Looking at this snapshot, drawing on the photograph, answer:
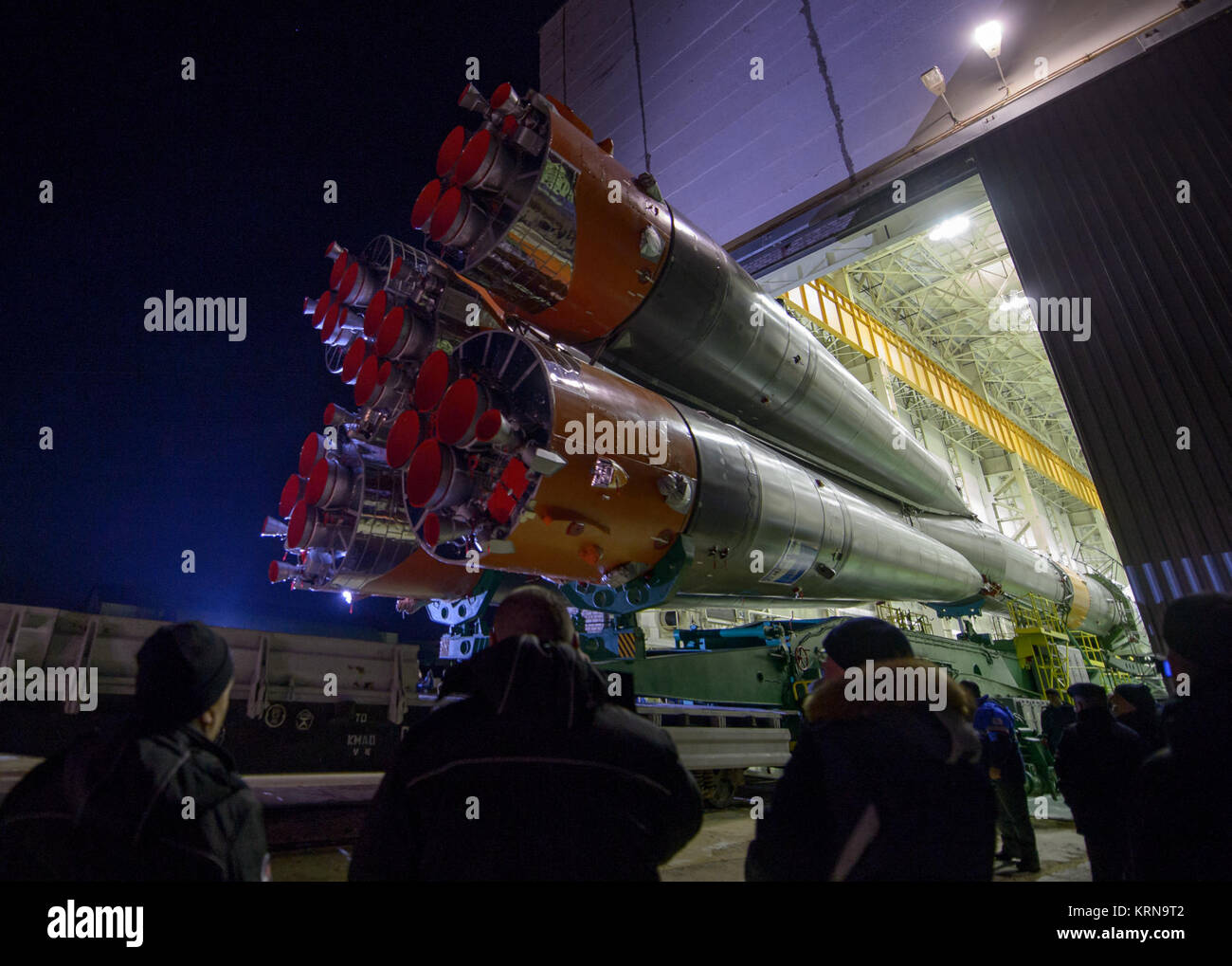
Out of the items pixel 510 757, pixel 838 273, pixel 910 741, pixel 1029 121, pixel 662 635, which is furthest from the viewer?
pixel 838 273

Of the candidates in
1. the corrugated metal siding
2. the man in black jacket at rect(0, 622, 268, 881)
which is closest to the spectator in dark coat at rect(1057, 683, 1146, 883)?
the corrugated metal siding

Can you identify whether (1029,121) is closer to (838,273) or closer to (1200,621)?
(1200,621)

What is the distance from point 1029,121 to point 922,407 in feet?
70.3

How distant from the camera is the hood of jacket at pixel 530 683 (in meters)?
1.54

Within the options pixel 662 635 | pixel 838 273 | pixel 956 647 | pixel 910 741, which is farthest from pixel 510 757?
pixel 838 273

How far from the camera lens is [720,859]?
12.8 feet

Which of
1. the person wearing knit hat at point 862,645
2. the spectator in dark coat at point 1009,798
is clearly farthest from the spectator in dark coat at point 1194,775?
the spectator in dark coat at point 1009,798

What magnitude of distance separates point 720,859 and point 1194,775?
2.83 m

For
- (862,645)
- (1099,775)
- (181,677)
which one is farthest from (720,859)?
(181,677)

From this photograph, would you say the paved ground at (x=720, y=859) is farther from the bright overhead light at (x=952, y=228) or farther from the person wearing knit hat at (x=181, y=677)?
the bright overhead light at (x=952, y=228)

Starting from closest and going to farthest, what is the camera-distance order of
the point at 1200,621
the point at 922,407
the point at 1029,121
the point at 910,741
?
1. the point at 910,741
2. the point at 1200,621
3. the point at 1029,121
4. the point at 922,407

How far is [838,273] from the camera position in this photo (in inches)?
762

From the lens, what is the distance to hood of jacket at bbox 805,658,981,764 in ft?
5.36

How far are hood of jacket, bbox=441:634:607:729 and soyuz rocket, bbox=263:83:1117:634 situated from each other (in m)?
1.61
